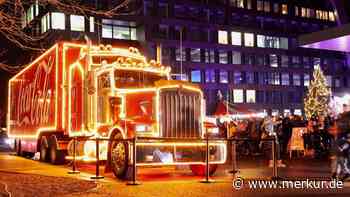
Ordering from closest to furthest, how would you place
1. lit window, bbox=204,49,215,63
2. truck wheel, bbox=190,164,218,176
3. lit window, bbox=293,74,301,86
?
truck wheel, bbox=190,164,218,176, lit window, bbox=204,49,215,63, lit window, bbox=293,74,301,86

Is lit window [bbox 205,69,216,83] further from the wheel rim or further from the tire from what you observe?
the wheel rim

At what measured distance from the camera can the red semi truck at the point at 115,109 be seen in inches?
592

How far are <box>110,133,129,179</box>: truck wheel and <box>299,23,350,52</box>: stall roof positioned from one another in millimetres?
6259

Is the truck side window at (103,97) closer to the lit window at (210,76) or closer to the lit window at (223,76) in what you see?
the lit window at (210,76)

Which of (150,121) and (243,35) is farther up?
(243,35)

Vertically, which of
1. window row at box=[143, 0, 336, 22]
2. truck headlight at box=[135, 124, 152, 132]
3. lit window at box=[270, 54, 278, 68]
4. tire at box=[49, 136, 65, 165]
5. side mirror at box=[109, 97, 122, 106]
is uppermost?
window row at box=[143, 0, 336, 22]

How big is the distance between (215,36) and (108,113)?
70.9 meters

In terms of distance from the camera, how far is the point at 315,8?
10412 centimetres

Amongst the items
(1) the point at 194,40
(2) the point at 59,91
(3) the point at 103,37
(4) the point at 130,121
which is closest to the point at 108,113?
(4) the point at 130,121

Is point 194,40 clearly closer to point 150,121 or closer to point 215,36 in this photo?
point 215,36

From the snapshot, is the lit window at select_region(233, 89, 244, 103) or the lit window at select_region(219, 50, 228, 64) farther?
the lit window at select_region(233, 89, 244, 103)

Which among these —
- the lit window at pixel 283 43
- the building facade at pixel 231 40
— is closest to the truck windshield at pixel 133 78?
the building facade at pixel 231 40

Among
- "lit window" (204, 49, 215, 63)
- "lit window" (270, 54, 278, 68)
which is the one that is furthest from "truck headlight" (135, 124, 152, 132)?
"lit window" (270, 54, 278, 68)

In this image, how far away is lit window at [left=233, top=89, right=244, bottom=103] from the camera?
88.4 meters
